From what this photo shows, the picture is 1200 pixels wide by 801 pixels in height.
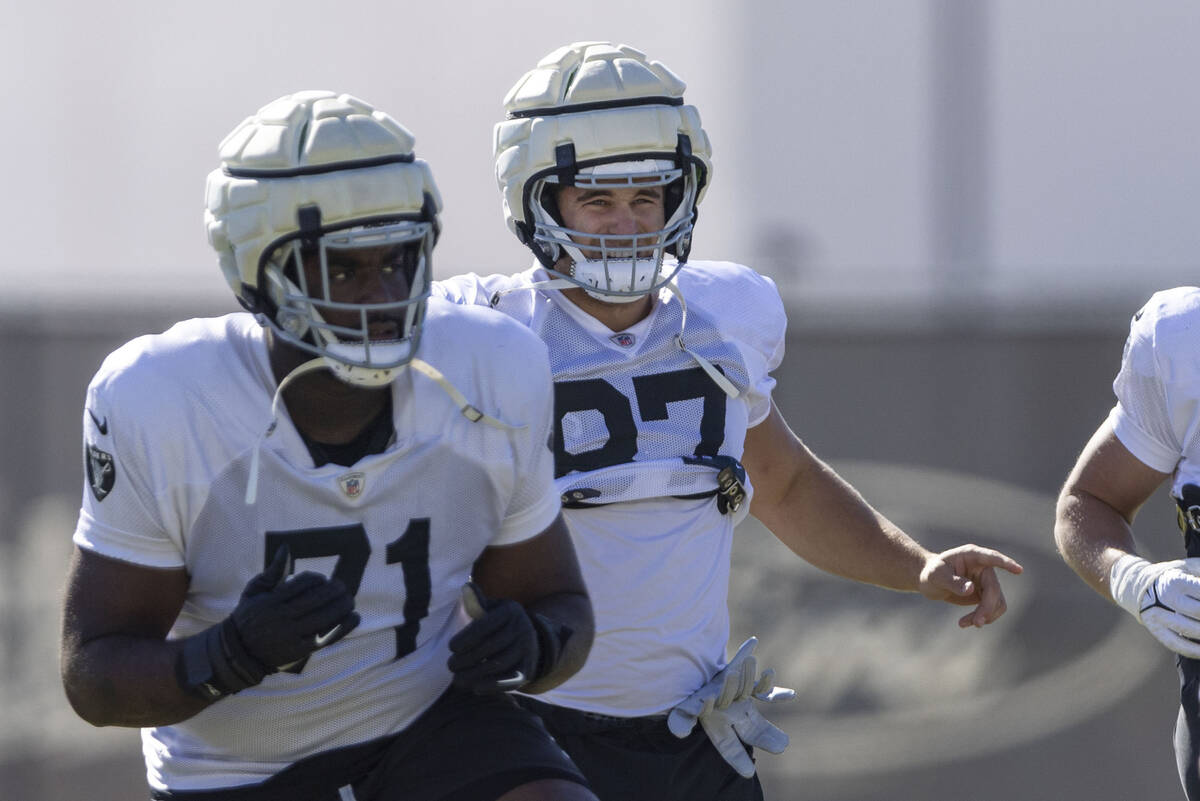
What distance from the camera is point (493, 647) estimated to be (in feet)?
8.11

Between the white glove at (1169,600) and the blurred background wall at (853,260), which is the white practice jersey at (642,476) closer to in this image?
the white glove at (1169,600)

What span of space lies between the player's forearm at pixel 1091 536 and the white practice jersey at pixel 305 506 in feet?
3.87

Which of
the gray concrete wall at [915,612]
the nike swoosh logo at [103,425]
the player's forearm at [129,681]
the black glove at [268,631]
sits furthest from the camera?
the gray concrete wall at [915,612]

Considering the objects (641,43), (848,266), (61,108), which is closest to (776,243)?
(848,266)

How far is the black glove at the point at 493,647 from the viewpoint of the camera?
2.47 metres

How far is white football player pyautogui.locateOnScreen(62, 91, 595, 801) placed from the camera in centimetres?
255

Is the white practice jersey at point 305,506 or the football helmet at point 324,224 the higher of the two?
the football helmet at point 324,224

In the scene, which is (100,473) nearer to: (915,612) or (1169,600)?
(1169,600)

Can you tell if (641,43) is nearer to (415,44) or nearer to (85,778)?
(415,44)

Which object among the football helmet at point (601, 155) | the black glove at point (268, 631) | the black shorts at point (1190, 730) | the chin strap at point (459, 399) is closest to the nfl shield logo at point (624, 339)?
the football helmet at point (601, 155)

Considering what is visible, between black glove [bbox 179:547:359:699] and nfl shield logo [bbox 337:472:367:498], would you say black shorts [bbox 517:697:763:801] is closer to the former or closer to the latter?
nfl shield logo [bbox 337:472:367:498]

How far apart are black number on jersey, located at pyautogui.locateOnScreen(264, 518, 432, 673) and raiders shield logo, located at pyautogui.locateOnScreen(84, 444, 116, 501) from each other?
23 centimetres

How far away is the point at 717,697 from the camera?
3297 mm

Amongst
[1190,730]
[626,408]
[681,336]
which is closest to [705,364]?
[681,336]
